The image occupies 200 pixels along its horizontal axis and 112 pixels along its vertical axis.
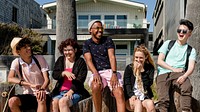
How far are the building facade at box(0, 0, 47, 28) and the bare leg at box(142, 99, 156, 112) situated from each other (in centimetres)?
2449

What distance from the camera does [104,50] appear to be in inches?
218

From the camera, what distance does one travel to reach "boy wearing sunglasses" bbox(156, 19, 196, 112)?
518cm

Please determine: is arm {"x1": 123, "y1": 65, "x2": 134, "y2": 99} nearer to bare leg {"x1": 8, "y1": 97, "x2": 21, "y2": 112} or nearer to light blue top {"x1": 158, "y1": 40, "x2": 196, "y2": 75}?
light blue top {"x1": 158, "y1": 40, "x2": 196, "y2": 75}

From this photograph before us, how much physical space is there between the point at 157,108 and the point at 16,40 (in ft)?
7.22

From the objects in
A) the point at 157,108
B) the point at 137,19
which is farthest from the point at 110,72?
the point at 137,19

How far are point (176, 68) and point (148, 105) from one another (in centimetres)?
68

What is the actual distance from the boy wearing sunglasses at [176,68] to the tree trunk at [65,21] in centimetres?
461

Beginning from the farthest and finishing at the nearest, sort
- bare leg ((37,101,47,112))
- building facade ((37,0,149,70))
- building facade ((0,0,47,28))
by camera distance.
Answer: building facade ((37,0,149,70)) → building facade ((0,0,47,28)) → bare leg ((37,101,47,112))

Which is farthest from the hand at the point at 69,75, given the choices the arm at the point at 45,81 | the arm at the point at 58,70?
the arm at the point at 45,81

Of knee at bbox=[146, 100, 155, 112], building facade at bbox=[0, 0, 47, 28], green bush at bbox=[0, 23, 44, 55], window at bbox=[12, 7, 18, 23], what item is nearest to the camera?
knee at bbox=[146, 100, 155, 112]

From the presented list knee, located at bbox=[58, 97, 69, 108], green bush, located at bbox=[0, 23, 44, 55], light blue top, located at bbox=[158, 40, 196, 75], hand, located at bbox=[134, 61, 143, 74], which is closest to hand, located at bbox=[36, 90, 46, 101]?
knee, located at bbox=[58, 97, 69, 108]

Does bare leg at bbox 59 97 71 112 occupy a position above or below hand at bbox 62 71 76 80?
below

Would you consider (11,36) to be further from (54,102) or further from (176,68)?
(176,68)

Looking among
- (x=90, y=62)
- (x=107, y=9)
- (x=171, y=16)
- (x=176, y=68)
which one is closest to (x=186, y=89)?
(x=176, y=68)
